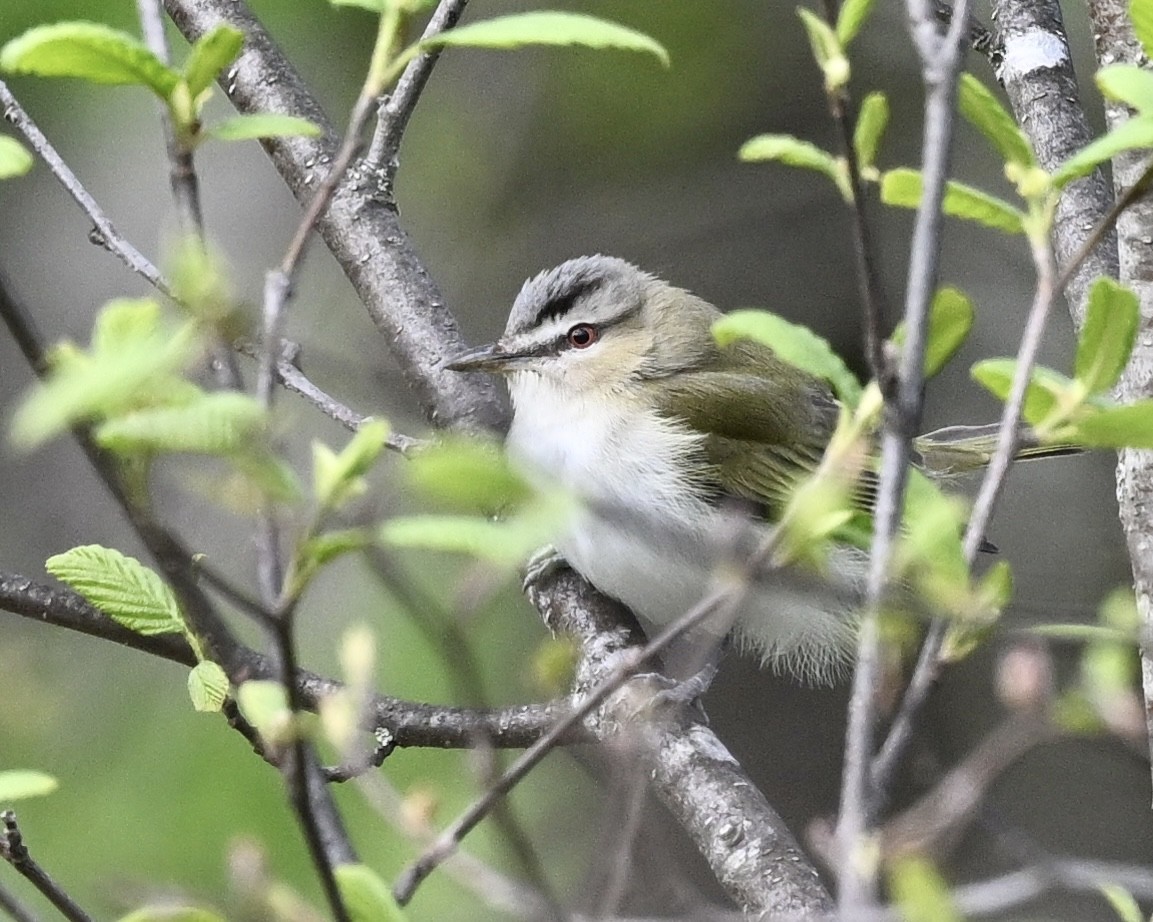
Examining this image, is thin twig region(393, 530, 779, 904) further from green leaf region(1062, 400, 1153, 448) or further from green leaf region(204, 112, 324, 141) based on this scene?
green leaf region(204, 112, 324, 141)

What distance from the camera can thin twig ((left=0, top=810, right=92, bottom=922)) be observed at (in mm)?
1498

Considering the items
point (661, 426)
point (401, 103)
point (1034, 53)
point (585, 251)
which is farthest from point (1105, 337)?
point (585, 251)

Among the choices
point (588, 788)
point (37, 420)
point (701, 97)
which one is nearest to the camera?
point (37, 420)

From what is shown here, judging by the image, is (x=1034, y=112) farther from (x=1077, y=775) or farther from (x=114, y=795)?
(x=1077, y=775)

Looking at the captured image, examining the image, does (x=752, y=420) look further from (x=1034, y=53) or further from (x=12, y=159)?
(x=12, y=159)

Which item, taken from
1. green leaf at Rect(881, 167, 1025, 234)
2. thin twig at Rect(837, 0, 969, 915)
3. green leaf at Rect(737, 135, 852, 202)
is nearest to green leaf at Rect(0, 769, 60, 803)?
thin twig at Rect(837, 0, 969, 915)

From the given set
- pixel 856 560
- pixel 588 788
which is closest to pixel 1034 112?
pixel 856 560

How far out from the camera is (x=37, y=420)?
86 cm

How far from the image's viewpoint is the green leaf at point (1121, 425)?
4.01 ft

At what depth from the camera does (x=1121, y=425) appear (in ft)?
4.05

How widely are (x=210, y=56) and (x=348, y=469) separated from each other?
0.43 metres

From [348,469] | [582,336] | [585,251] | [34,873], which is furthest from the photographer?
[585,251]

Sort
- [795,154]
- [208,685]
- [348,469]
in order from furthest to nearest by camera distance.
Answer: [208,685]
[795,154]
[348,469]

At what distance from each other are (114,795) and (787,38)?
372 centimetres
